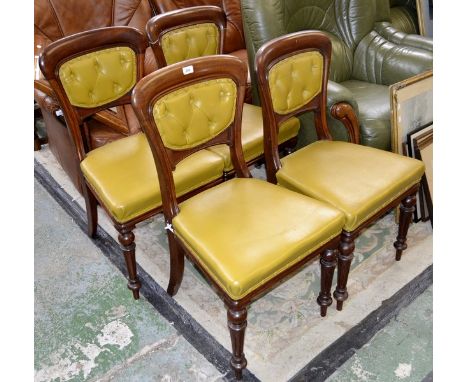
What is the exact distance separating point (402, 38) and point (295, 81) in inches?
44.6

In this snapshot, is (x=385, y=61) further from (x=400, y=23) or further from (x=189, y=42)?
(x=189, y=42)

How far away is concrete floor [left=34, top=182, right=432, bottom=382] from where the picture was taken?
1538 mm

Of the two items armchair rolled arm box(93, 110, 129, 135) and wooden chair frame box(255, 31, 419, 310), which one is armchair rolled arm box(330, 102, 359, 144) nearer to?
wooden chair frame box(255, 31, 419, 310)

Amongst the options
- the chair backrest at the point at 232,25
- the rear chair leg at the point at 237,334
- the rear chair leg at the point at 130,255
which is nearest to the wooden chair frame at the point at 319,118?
the rear chair leg at the point at 237,334

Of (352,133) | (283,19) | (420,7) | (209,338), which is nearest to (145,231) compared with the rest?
(209,338)

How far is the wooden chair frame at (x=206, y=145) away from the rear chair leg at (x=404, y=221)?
0.45 meters

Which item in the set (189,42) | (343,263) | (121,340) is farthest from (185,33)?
(121,340)

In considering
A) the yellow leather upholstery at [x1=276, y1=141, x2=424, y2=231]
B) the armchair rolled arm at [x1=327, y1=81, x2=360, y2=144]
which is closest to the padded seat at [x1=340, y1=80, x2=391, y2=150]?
the armchair rolled arm at [x1=327, y1=81, x2=360, y2=144]

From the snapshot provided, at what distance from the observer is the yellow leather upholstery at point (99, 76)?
1.80m

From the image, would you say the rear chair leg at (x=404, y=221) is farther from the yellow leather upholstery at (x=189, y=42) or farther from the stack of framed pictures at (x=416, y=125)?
the yellow leather upholstery at (x=189, y=42)

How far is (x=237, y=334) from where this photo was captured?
138 centimetres

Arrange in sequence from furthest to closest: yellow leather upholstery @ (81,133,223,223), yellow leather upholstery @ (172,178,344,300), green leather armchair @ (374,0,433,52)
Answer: green leather armchair @ (374,0,433,52) → yellow leather upholstery @ (81,133,223,223) → yellow leather upholstery @ (172,178,344,300)

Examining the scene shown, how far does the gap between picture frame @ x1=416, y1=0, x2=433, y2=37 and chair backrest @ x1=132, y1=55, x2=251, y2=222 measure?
1978 mm
